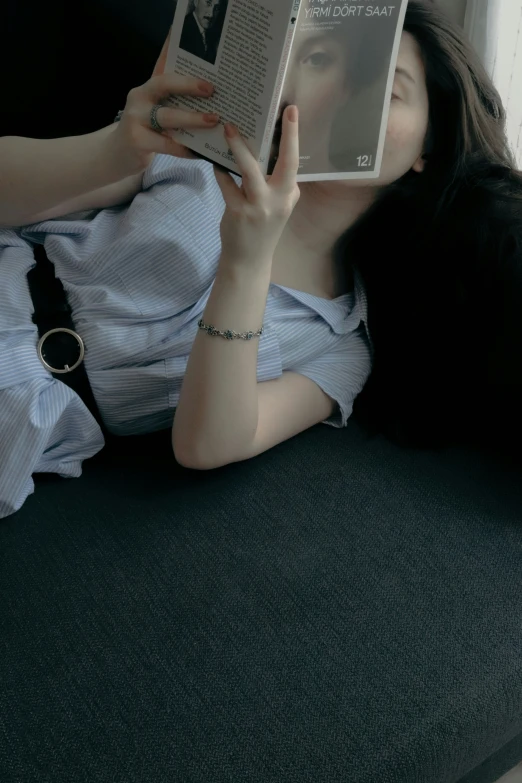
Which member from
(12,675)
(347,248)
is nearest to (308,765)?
(12,675)

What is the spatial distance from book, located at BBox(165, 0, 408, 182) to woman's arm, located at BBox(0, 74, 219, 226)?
85 mm

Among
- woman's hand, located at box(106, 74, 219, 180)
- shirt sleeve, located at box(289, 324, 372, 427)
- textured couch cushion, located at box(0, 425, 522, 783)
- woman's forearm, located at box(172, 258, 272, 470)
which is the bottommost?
textured couch cushion, located at box(0, 425, 522, 783)

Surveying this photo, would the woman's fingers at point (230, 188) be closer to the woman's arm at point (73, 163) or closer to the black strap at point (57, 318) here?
the woman's arm at point (73, 163)

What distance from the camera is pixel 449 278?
125 centimetres

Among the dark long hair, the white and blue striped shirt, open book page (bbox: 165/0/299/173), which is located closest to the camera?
open book page (bbox: 165/0/299/173)

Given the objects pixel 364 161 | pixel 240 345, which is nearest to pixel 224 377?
pixel 240 345

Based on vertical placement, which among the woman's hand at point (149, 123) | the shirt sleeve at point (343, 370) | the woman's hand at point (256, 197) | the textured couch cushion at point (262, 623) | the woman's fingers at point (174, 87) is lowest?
the textured couch cushion at point (262, 623)

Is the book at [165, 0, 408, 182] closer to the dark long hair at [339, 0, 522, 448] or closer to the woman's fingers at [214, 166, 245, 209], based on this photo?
the woman's fingers at [214, 166, 245, 209]

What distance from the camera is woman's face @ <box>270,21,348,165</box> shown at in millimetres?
799

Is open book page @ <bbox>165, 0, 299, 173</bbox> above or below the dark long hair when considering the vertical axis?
above

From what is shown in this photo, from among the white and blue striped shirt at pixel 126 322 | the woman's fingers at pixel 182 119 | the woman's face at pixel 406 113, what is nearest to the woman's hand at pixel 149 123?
the woman's fingers at pixel 182 119

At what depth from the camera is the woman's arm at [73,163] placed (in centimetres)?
93

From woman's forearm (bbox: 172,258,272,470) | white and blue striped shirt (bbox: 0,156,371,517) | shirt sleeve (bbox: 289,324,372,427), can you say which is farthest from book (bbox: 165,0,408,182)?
shirt sleeve (bbox: 289,324,372,427)

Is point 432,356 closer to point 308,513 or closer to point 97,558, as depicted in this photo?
point 308,513
